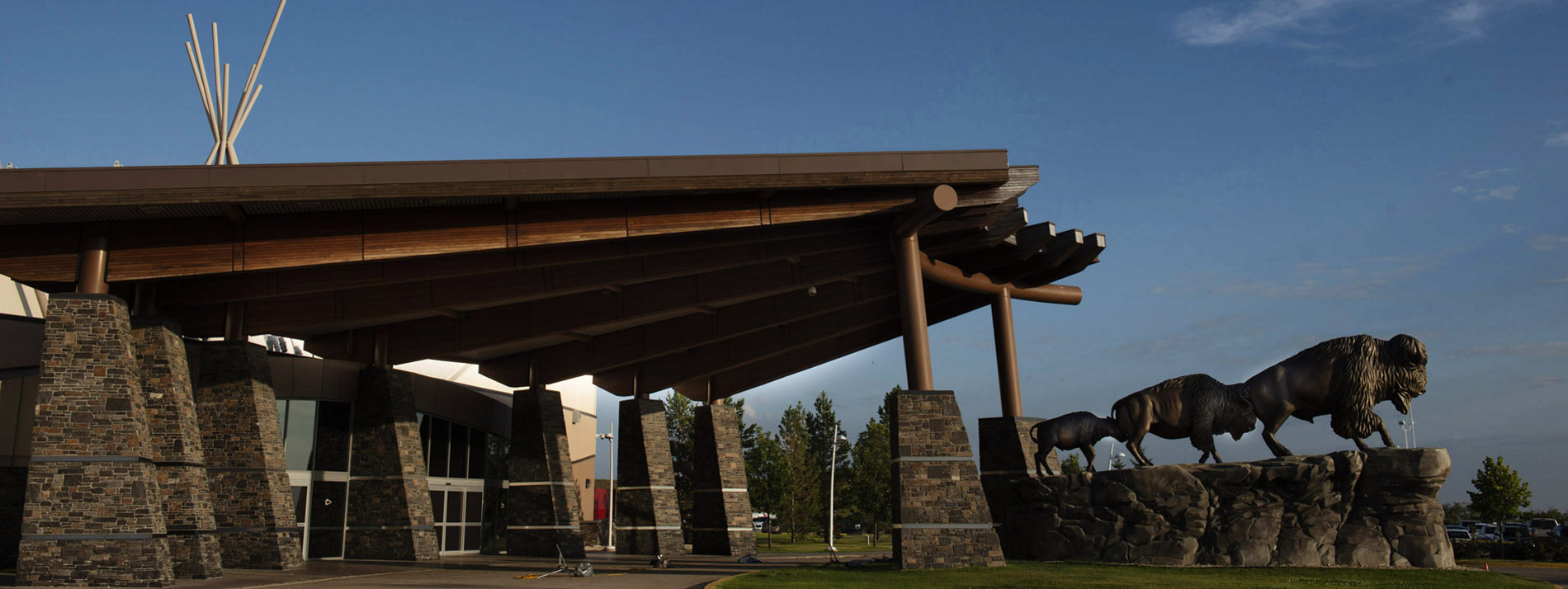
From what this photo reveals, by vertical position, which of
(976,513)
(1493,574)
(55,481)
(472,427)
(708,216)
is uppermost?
(708,216)

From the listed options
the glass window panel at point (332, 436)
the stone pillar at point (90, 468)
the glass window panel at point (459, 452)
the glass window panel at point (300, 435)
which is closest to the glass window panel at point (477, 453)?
the glass window panel at point (459, 452)

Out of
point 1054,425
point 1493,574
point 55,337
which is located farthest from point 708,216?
point 1493,574

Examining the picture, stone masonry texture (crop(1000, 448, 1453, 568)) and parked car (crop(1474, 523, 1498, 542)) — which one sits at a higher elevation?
stone masonry texture (crop(1000, 448, 1453, 568))

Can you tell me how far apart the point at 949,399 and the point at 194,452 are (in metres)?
13.9

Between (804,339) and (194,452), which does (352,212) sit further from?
(804,339)

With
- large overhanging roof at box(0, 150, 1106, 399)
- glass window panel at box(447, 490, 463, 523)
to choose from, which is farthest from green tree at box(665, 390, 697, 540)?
large overhanging roof at box(0, 150, 1106, 399)

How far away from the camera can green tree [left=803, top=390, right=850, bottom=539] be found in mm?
54688

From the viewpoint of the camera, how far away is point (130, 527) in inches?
627

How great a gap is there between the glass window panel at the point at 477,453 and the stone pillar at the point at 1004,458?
16.3 metres

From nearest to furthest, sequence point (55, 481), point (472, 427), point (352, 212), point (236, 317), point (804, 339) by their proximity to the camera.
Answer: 1. point (55, 481)
2. point (352, 212)
3. point (236, 317)
4. point (804, 339)
5. point (472, 427)

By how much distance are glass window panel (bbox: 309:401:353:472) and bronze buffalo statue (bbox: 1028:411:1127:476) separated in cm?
1744

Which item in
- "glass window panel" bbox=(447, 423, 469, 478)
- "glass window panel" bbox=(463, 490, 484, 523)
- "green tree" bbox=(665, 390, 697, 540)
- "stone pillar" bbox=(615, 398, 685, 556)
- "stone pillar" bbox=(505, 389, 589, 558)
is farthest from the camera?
"green tree" bbox=(665, 390, 697, 540)

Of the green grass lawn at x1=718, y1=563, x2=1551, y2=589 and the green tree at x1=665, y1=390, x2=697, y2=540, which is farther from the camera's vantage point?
the green tree at x1=665, y1=390, x2=697, y2=540

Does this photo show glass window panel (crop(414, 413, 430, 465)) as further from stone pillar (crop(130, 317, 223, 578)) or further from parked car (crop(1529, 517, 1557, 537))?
parked car (crop(1529, 517, 1557, 537))
